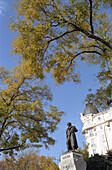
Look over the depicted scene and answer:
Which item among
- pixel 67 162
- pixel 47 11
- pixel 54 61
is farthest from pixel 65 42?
pixel 67 162

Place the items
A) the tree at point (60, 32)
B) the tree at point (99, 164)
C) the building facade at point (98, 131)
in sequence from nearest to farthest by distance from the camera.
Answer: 1. the tree at point (60, 32)
2. the tree at point (99, 164)
3. the building facade at point (98, 131)

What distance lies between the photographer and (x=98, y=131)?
45375mm

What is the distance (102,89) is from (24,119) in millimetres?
5853

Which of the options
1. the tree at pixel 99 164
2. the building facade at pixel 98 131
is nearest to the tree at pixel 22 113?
the tree at pixel 99 164

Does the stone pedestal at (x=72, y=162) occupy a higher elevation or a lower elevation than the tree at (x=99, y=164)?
lower

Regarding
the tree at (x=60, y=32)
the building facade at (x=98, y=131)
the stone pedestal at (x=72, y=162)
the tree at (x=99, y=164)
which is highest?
the building facade at (x=98, y=131)

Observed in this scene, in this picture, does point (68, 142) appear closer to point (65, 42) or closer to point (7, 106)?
point (7, 106)

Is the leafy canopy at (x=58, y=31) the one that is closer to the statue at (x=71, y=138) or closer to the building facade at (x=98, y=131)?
the statue at (x=71, y=138)

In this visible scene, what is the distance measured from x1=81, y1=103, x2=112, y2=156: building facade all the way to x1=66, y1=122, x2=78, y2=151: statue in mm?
30761

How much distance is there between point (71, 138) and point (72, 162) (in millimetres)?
1764

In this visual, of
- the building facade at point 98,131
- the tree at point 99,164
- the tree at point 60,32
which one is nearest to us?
the tree at point 60,32

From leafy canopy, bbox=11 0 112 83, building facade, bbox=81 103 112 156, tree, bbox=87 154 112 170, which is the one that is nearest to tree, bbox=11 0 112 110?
leafy canopy, bbox=11 0 112 83

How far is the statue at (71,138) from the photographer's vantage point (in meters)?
11.2

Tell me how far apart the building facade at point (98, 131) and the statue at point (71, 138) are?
3076 centimetres
